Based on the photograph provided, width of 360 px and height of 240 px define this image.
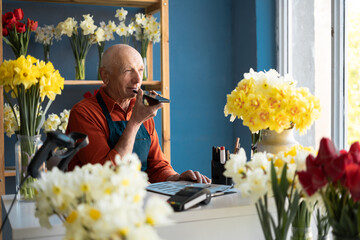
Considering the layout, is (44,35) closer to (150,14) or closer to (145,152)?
(150,14)

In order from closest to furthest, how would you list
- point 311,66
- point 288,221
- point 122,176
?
point 122,176, point 288,221, point 311,66

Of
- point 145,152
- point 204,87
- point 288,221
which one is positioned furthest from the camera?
point 204,87

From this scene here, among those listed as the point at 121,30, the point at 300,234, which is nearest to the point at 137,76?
the point at 121,30

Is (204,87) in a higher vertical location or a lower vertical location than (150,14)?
lower

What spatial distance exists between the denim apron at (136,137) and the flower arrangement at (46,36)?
71 cm

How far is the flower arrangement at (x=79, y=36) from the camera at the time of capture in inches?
131

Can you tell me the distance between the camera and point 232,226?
1.73 meters

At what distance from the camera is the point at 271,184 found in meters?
1.28

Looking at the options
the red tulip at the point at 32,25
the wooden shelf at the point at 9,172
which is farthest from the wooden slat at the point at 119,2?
the wooden shelf at the point at 9,172

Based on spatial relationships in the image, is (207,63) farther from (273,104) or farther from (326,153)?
(326,153)

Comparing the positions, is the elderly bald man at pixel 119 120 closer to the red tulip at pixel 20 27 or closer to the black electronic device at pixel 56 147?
the red tulip at pixel 20 27

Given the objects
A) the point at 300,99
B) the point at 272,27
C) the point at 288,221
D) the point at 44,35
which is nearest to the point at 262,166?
the point at 288,221

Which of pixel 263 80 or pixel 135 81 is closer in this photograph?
pixel 263 80

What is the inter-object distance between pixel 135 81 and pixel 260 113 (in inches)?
49.3
